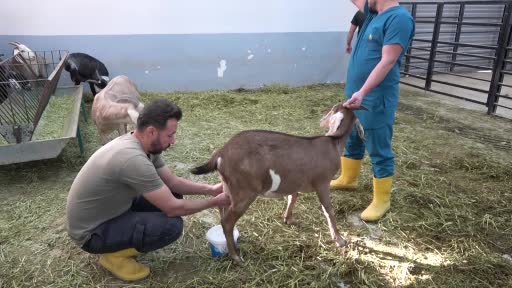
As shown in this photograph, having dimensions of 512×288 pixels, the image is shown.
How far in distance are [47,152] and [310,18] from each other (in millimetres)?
6788

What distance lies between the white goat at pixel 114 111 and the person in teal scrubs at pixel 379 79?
7.94ft

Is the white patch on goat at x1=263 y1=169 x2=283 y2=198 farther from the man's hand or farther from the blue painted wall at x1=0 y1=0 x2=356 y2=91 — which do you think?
the blue painted wall at x1=0 y1=0 x2=356 y2=91

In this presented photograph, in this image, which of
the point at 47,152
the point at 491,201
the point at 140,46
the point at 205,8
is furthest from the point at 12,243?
the point at 205,8

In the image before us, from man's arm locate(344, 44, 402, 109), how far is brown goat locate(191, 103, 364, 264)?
0.30 metres

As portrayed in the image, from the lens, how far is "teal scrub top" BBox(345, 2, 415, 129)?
10.1 feet

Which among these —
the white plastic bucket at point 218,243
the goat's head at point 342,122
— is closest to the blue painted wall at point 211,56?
the goat's head at point 342,122

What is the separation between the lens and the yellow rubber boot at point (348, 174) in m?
3.99

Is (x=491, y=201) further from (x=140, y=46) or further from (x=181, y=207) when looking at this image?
(x=140, y=46)

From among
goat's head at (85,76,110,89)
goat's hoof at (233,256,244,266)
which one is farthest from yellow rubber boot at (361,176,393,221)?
goat's head at (85,76,110,89)

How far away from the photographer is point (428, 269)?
2.90m

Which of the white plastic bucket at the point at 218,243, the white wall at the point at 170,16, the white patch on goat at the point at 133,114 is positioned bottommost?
the white plastic bucket at the point at 218,243

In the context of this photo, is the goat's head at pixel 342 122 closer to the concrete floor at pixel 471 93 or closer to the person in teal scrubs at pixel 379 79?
the person in teal scrubs at pixel 379 79

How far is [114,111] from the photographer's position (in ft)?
14.8

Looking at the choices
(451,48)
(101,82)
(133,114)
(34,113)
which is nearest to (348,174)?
(133,114)
